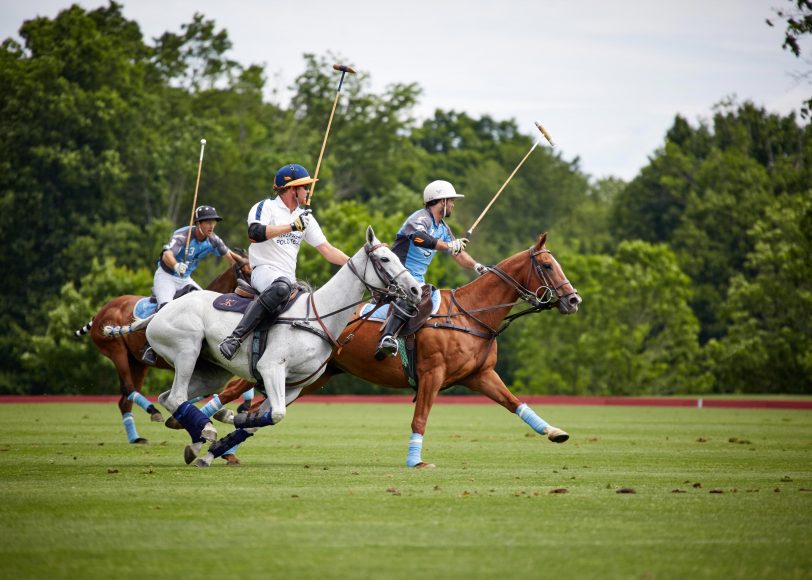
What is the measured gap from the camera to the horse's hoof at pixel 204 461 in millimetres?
11508

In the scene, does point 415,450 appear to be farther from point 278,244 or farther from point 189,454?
point 278,244

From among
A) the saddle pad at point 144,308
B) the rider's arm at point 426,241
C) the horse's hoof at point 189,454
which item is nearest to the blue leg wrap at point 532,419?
the rider's arm at point 426,241

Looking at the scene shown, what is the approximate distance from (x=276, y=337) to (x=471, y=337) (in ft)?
7.39

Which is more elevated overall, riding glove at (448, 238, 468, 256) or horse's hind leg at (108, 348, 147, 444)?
riding glove at (448, 238, 468, 256)

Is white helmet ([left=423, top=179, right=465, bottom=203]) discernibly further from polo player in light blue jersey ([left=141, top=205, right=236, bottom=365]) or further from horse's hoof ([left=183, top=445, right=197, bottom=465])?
horse's hoof ([left=183, top=445, right=197, bottom=465])

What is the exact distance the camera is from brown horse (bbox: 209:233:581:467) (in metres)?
12.4

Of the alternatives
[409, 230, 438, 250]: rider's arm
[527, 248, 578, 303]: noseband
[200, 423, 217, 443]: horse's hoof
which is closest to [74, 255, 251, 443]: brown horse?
[200, 423, 217, 443]: horse's hoof

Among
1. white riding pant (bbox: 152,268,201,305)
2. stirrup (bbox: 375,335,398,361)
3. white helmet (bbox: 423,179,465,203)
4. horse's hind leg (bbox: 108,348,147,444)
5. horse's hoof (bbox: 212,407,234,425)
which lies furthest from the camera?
white riding pant (bbox: 152,268,201,305)

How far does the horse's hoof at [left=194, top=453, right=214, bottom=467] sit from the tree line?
2999 centimetres

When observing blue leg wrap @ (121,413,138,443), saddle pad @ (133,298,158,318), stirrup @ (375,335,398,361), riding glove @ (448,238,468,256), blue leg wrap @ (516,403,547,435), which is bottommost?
blue leg wrap @ (121,413,138,443)

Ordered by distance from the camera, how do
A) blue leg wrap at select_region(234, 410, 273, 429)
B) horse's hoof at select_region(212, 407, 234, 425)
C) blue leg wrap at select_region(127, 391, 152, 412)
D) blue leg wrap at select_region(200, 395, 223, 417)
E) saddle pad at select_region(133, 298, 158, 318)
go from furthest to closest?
saddle pad at select_region(133, 298, 158, 318) → blue leg wrap at select_region(127, 391, 152, 412) → blue leg wrap at select_region(200, 395, 223, 417) → horse's hoof at select_region(212, 407, 234, 425) → blue leg wrap at select_region(234, 410, 273, 429)

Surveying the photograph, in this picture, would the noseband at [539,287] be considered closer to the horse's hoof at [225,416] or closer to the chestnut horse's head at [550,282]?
the chestnut horse's head at [550,282]

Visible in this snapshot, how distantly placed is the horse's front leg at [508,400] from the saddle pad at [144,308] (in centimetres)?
481

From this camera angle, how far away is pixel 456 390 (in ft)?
171
